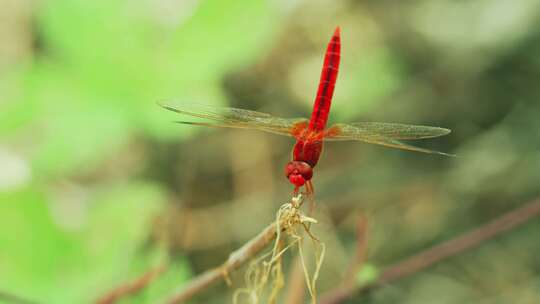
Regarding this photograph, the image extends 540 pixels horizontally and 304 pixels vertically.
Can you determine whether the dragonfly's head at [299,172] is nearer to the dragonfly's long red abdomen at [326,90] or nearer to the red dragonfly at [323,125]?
the red dragonfly at [323,125]

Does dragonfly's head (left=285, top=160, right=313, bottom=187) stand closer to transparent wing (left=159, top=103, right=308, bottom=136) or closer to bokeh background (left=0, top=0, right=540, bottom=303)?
transparent wing (left=159, top=103, right=308, bottom=136)

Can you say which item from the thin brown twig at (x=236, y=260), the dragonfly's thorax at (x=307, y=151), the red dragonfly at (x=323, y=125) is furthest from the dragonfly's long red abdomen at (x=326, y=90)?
the thin brown twig at (x=236, y=260)

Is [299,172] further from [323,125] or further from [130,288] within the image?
[130,288]

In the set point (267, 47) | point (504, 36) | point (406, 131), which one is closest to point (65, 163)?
point (267, 47)

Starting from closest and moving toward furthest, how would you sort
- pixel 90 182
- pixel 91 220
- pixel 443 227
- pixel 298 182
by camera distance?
pixel 298 182 → pixel 91 220 → pixel 443 227 → pixel 90 182

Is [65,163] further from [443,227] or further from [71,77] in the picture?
[443,227]
